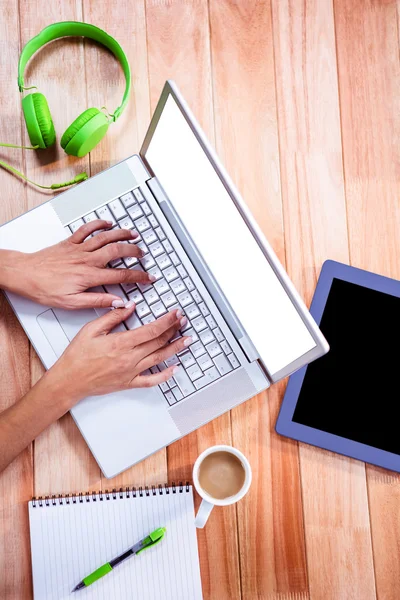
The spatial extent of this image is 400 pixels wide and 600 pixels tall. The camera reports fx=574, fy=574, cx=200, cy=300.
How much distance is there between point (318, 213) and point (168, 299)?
329mm

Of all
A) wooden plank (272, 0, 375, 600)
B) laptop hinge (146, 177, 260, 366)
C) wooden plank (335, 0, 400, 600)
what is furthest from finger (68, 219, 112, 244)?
wooden plank (335, 0, 400, 600)

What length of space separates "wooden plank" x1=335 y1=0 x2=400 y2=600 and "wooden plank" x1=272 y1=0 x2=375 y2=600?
2 centimetres

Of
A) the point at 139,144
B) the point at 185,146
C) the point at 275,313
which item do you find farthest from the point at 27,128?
the point at 275,313

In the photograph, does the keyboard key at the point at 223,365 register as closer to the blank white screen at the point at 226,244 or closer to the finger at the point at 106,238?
the blank white screen at the point at 226,244

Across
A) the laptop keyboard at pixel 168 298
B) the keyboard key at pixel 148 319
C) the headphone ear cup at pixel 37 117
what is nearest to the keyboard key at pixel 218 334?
the laptop keyboard at pixel 168 298

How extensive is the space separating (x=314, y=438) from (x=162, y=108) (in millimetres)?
587

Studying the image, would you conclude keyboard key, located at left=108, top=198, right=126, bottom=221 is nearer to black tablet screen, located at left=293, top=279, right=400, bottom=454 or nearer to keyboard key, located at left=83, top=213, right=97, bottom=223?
keyboard key, located at left=83, top=213, right=97, bottom=223

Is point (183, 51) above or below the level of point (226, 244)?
above

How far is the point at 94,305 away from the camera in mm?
914

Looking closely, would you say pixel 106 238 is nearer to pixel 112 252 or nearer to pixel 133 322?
pixel 112 252

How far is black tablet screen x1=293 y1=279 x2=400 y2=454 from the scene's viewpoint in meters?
0.97

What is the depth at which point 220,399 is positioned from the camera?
91cm

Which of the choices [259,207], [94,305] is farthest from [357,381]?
[94,305]

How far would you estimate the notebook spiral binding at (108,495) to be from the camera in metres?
0.95
